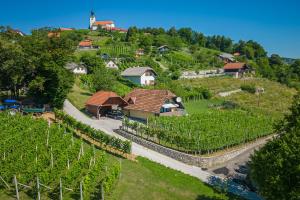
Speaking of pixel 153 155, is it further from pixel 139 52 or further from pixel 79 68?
pixel 139 52

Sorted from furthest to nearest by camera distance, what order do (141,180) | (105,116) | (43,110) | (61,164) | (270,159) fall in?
(105,116) < (43,110) < (141,180) < (61,164) < (270,159)

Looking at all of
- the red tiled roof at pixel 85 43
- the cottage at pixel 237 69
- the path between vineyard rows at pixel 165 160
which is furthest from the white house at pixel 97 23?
the path between vineyard rows at pixel 165 160

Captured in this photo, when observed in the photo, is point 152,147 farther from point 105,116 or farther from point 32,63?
point 32,63

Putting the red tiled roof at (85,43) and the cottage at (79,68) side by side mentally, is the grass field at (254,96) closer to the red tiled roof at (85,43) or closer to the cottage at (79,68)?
the cottage at (79,68)

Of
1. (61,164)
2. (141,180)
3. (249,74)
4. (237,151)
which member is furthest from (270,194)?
(249,74)

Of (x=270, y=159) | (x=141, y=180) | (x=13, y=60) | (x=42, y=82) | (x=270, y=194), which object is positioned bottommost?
(x=141, y=180)

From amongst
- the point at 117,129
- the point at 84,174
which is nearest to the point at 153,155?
the point at 117,129

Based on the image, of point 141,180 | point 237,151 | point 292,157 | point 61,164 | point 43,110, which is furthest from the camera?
point 43,110

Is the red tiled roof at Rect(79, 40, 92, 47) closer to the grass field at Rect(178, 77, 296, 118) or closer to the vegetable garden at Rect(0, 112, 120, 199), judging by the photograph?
the grass field at Rect(178, 77, 296, 118)
